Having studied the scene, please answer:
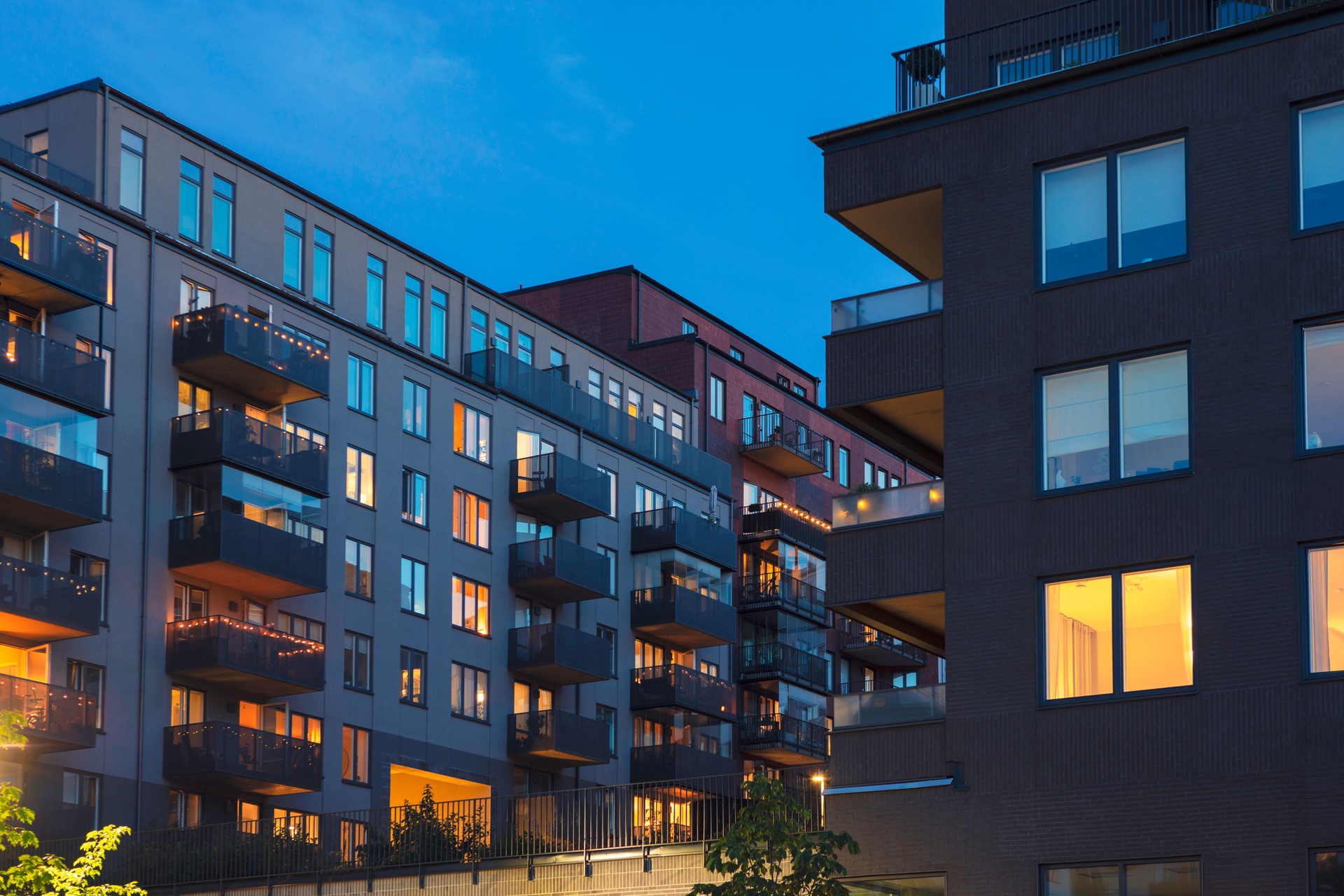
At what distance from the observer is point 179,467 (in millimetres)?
48500

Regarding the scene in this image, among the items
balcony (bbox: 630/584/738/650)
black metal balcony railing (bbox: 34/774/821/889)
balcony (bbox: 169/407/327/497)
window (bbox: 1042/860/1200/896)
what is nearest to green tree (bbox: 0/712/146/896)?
black metal balcony railing (bbox: 34/774/821/889)

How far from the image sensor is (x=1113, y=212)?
25922 mm

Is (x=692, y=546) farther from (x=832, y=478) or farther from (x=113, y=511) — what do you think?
(x=113, y=511)

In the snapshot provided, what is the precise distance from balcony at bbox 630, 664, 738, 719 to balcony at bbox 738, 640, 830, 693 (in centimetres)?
594

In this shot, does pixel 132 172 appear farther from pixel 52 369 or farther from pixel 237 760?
pixel 237 760

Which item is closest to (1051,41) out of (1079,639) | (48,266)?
(1079,639)

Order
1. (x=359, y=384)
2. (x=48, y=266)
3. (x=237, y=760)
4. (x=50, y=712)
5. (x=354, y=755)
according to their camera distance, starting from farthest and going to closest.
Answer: (x=359, y=384)
(x=354, y=755)
(x=237, y=760)
(x=48, y=266)
(x=50, y=712)

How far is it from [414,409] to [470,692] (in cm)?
872

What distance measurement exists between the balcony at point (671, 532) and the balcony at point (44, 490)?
972 inches

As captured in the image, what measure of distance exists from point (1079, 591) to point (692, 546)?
42.3 meters

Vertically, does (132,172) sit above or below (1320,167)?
above

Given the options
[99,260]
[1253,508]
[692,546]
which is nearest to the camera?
[1253,508]

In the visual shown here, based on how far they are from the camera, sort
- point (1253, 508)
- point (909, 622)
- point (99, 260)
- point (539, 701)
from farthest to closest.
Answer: point (539, 701), point (99, 260), point (909, 622), point (1253, 508)

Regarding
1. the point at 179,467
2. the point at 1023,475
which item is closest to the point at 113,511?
the point at 179,467
